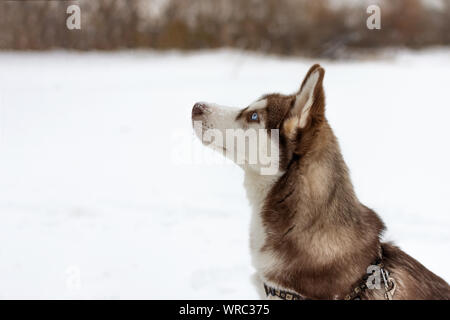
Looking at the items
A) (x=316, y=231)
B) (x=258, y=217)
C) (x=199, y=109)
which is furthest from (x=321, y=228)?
(x=199, y=109)

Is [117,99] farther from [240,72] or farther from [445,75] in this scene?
[445,75]

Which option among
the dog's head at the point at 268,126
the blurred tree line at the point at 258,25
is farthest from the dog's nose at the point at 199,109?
the blurred tree line at the point at 258,25

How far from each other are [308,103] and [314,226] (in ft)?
2.20

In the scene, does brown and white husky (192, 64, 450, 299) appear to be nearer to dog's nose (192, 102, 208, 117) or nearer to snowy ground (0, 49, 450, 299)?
dog's nose (192, 102, 208, 117)

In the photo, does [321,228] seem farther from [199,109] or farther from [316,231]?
[199,109]

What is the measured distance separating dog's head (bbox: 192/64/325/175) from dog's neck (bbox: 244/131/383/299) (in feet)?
0.40

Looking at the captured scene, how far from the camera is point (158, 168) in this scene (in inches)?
290

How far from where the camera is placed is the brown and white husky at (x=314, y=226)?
223cm

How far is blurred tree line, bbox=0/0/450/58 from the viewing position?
48.0ft

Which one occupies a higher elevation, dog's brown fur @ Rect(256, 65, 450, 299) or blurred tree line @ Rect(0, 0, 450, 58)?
blurred tree line @ Rect(0, 0, 450, 58)

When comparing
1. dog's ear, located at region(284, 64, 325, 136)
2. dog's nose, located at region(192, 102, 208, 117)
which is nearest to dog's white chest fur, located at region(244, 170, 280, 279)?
dog's ear, located at region(284, 64, 325, 136)

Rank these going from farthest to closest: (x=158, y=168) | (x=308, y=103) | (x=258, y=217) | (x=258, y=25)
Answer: (x=258, y=25)
(x=158, y=168)
(x=258, y=217)
(x=308, y=103)
